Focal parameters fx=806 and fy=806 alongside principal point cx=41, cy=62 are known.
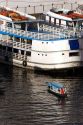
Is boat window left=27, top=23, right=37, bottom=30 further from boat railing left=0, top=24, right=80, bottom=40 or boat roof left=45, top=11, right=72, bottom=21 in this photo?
boat roof left=45, top=11, right=72, bottom=21

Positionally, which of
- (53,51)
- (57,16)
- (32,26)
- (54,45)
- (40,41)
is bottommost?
(53,51)

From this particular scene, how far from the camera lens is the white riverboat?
4341 inches

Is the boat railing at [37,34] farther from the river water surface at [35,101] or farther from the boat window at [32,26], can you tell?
the river water surface at [35,101]

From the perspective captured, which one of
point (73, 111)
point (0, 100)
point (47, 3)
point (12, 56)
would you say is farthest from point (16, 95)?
point (47, 3)

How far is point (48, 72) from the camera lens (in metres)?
110

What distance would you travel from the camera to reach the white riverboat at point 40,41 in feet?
362

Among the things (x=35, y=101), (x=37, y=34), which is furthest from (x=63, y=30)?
(x=35, y=101)

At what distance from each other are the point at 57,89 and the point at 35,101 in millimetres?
4102

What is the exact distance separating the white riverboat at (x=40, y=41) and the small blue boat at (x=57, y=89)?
959 cm

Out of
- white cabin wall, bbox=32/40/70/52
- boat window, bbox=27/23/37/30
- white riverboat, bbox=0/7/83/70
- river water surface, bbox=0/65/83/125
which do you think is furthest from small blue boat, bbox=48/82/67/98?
boat window, bbox=27/23/37/30

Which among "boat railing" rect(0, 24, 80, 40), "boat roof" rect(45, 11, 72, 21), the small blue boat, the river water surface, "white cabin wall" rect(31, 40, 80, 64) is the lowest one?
the river water surface

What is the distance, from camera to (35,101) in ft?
315

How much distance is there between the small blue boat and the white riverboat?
31.5 ft

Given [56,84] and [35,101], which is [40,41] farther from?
[35,101]
